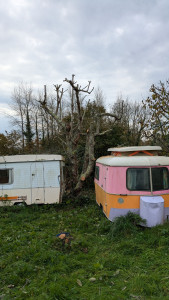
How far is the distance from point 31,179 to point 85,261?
5.14 m

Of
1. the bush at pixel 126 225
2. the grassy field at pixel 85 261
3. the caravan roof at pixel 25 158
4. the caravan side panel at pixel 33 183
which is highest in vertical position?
the caravan roof at pixel 25 158

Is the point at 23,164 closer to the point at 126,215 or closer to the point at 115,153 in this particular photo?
the point at 115,153

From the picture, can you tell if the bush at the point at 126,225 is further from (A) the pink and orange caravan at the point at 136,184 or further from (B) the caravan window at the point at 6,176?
(B) the caravan window at the point at 6,176

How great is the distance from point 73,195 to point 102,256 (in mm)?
6081

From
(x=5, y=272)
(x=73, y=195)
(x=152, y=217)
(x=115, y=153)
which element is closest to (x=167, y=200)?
(x=152, y=217)

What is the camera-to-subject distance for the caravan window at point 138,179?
6219mm

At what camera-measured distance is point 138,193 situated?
6.15 metres

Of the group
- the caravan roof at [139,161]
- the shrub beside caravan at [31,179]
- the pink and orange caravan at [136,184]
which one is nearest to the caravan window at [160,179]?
the pink and orange caravan at [136,184]

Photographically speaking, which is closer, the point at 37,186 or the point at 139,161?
the point at 139,161

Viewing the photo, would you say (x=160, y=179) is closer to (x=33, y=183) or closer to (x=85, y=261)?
(x=85, y=261)

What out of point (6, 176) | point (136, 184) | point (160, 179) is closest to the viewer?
point (136, 184)

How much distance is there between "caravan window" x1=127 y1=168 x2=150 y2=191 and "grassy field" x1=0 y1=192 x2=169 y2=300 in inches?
39.3

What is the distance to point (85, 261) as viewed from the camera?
4668 mm

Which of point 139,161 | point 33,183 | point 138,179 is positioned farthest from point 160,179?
point 33,183
